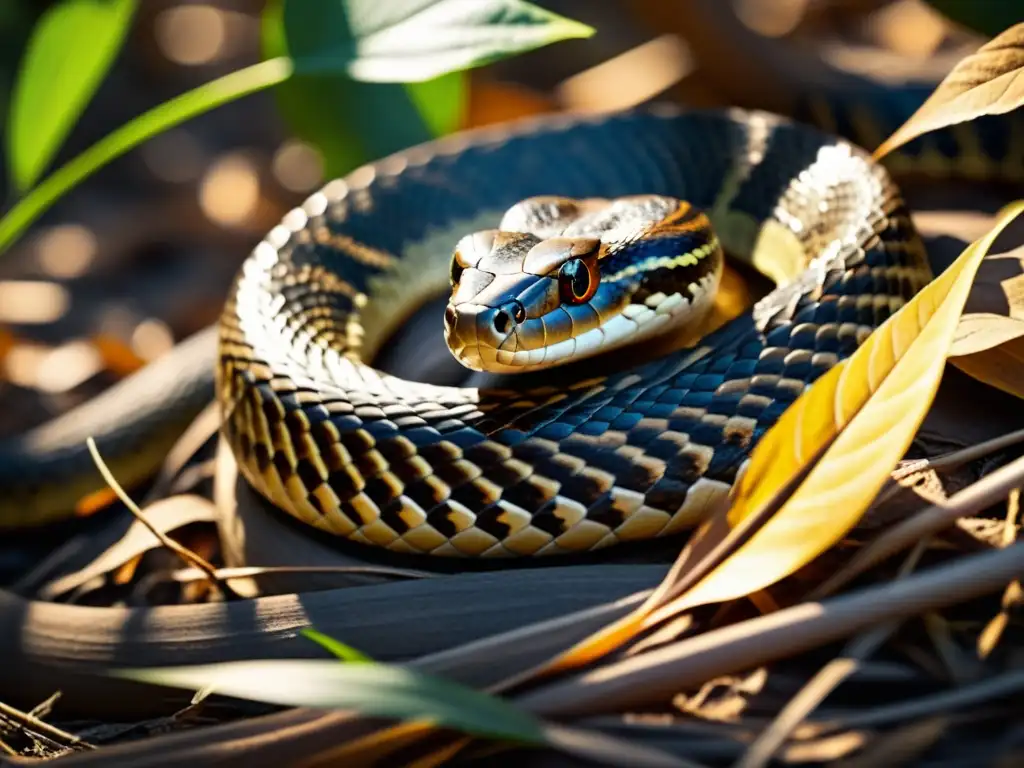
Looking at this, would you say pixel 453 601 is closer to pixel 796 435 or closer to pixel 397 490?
pixel 397 490

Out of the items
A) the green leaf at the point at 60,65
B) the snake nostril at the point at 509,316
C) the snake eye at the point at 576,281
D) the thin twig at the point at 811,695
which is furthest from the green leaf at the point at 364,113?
the thin twig at the point at 811,695

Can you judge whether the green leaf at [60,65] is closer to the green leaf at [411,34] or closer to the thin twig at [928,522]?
the green leaf at [411,34]

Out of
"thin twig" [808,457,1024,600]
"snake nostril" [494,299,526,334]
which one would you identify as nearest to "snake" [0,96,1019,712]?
"snake nostril" [494,299,526,334]

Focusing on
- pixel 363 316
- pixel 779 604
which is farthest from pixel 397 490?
pixel 363 316

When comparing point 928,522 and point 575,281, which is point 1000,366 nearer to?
point 928,522

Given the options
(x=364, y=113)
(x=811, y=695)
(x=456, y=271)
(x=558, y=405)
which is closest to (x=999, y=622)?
(x=811, y=695)

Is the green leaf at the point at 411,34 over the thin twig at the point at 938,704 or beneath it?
over
